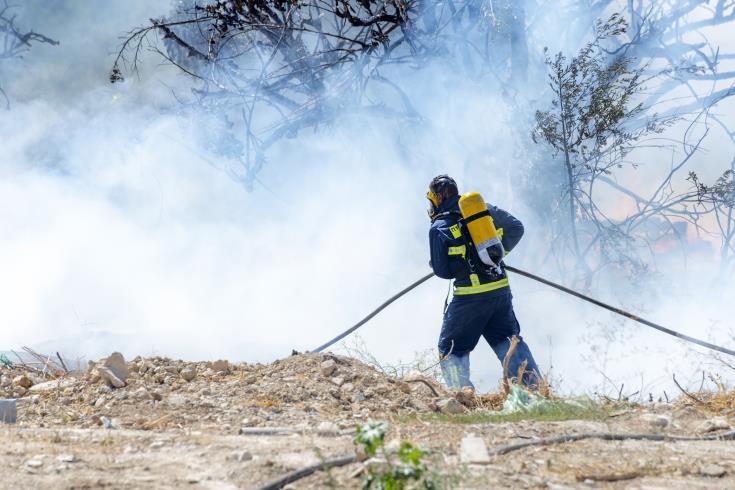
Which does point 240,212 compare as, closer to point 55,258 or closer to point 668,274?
point 55,258

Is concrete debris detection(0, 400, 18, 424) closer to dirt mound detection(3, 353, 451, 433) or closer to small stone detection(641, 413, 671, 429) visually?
dirt mound detection(3, 353, 451, 433)

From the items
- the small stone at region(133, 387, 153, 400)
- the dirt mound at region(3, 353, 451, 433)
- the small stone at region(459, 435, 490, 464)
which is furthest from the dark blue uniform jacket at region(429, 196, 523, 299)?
the small stone at region(459, 435, 490, 464)

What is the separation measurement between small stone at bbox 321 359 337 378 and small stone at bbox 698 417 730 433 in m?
1.95

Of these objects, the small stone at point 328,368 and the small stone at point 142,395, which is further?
the small stone at point 328,368

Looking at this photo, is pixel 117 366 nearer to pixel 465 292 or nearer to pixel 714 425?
pixel 465 292

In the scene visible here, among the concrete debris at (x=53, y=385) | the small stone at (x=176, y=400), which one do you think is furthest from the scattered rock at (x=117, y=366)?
the small stone at (x=176, y=400)

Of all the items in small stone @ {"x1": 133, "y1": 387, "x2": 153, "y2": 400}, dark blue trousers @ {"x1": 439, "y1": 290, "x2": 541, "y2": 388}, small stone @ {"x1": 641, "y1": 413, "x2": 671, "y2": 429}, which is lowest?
small stone @ {"x1": 641, "y1": 413, "x2": 671, "y2": 429}

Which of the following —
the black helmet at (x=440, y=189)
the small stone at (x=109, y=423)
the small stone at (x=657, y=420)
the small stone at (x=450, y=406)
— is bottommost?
the small stone at (x=657, y=420)

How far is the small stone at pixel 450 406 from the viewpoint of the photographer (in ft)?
12.7

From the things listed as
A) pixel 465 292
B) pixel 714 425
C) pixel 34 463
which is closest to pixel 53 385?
pixel 34 463

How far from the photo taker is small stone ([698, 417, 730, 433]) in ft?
10.8

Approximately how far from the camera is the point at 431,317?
29.2 feet

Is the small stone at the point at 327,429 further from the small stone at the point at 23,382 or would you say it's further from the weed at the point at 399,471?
the small stone at the point at 23,382

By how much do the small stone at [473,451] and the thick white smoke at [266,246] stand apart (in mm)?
4990
